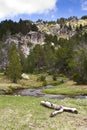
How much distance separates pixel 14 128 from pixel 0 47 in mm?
164333

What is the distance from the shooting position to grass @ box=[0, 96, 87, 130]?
97.7 feet

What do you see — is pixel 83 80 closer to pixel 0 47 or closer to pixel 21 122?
pixel 21 122

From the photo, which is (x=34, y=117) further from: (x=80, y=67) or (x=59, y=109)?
(x=80, y=67)

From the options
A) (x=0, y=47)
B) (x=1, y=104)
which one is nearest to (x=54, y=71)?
(x=0, y=47)

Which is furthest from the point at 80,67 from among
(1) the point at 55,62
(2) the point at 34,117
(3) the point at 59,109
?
(2) the point at 34,117

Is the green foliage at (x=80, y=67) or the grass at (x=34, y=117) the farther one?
the green foliage at (x=80, y=67)

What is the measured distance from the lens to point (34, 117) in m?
32.3

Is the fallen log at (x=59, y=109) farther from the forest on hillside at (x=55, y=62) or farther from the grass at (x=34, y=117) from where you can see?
the forest on hillside at (x=55, y=62)

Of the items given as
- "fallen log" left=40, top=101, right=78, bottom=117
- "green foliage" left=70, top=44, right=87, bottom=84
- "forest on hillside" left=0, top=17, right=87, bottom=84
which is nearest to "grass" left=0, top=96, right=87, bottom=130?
Result: "fallen log" left=40, top=101, right=78, bottom=117

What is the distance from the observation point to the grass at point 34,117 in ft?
97.7

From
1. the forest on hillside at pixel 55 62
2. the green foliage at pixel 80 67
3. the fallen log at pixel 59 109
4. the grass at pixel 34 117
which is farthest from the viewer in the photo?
the forest on hillside at pixel 55 62

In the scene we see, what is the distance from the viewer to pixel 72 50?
14950cm

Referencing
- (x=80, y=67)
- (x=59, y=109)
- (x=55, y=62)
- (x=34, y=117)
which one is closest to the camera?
(x=34, y=117)

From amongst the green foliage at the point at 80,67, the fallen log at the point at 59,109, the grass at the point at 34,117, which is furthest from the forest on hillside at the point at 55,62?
the fallen log at the point at 59,109
